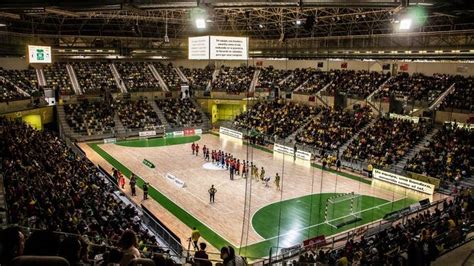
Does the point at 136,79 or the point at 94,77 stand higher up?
the point at 94,77

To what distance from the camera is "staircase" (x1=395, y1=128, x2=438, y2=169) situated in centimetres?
2661

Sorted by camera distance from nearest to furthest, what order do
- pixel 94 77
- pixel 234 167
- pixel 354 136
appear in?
1. pixel 234 167
2. pixel 354 136
3. pixel 94 77

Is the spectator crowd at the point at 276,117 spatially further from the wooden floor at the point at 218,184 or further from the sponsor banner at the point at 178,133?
the sponsor banner at the point at 178,133

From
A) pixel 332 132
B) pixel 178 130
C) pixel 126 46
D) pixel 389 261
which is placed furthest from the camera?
pixel 126 46

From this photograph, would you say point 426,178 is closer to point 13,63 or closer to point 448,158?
point 448,158

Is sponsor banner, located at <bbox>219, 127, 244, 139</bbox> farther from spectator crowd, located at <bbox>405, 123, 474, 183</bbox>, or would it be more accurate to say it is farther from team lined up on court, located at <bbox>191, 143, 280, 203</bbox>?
spectator crowd, located at <bbox>405, 123, 474, 183</bbox>

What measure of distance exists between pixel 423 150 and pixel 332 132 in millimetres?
8126

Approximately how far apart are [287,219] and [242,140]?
65.9ft

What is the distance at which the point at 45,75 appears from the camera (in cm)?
4169

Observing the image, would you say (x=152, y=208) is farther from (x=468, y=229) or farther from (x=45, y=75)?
(x=45, y=75)

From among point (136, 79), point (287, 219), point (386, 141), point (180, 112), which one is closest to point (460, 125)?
point (386, 141)

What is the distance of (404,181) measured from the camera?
2466 centimetres

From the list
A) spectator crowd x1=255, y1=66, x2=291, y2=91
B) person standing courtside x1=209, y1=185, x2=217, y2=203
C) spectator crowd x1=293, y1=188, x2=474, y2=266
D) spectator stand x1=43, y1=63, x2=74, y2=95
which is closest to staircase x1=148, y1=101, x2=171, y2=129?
spectator stand x1=43, y1=63, x2=74, y2=95

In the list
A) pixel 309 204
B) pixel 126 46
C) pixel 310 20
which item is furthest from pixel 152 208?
pixel 126 46
